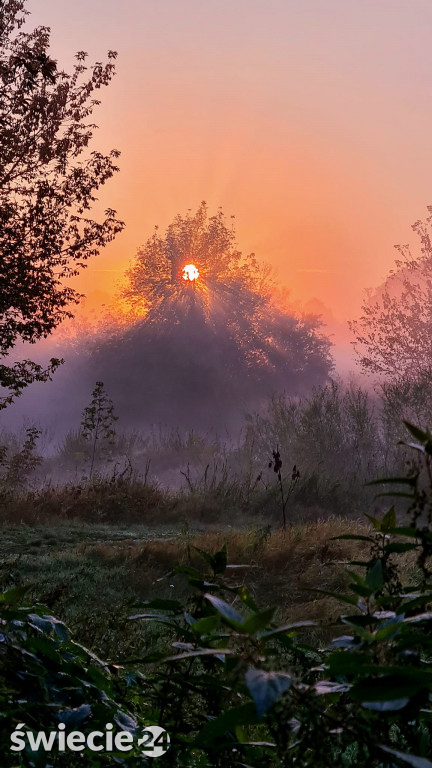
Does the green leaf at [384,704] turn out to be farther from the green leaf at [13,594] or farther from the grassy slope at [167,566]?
the grassy slope at [167,566]

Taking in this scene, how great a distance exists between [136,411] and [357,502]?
79.8 ft

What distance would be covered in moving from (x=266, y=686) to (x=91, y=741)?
2.29 ft

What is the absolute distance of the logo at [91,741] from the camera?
1.12 meters

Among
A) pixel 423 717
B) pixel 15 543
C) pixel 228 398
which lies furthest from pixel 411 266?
pixel 423 717

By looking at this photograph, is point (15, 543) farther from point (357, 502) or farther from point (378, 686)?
point (378, 686)

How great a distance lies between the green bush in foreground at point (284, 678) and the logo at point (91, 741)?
21 mm

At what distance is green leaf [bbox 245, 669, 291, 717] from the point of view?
0.65 m

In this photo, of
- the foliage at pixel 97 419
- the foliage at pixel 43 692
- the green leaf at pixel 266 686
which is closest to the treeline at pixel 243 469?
the foliage at pixel 97 419

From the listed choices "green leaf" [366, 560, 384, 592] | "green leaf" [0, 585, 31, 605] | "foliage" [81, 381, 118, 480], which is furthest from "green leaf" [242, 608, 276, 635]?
"foliage" [81, 381, 118, 480]

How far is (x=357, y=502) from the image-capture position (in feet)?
51.6

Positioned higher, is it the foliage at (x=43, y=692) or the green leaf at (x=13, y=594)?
the green leaf at (x=13, y=594)

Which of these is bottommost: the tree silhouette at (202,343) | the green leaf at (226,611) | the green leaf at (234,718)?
the green leaf at (234,718)

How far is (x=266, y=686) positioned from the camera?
67 cm

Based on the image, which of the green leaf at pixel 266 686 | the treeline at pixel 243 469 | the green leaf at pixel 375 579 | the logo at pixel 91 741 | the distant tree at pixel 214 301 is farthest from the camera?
the distant tree at pixel 214 301
